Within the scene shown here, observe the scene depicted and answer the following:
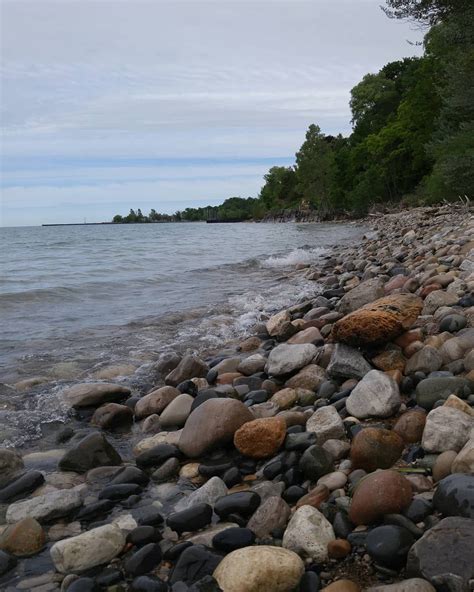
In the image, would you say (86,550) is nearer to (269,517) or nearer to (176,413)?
(269,517)

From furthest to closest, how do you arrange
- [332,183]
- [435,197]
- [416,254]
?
[332,183], [435,197], [416,254]

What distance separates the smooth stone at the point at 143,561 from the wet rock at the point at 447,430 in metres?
1.53

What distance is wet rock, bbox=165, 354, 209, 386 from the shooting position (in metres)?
5.15

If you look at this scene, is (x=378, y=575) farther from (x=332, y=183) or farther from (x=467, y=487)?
(x=332, y=183)

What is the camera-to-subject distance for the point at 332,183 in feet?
219

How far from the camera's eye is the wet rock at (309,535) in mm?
2268

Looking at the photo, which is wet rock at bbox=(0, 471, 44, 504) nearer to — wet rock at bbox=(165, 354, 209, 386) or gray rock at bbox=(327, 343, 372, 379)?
wet rock at bbox=(165, 354, 209, 386)

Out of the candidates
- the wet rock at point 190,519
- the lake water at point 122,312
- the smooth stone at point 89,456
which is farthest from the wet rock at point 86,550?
the lake water at point 122,312

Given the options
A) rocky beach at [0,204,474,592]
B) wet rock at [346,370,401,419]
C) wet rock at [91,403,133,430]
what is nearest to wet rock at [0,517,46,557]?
rocky beach at [0,204,474,592]

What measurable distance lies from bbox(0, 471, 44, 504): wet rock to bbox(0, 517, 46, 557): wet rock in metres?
0.54

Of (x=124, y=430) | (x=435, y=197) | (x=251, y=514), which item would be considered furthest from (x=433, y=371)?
(x=435, y=197)

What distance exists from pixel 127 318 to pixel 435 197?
2446 centimetres

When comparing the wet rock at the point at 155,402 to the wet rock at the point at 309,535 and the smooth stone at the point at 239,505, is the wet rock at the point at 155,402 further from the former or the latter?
the wet rock at the point at 309,535

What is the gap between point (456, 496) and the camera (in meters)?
2.18
